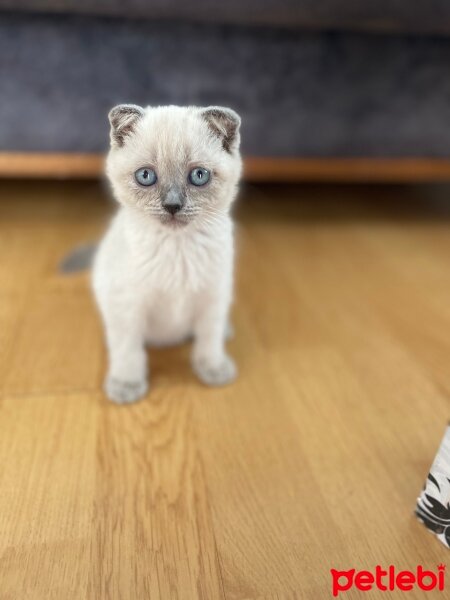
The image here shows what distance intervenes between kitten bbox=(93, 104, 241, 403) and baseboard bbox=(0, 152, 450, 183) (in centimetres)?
53

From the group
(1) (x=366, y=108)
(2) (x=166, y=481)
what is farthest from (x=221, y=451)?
(1) (x=366, y=108)

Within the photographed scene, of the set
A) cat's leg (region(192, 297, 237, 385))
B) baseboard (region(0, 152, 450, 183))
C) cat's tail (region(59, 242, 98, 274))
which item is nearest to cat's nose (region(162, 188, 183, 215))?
cat's leg (region(192, 297, 237, 385))

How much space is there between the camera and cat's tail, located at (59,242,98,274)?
1.31 meters

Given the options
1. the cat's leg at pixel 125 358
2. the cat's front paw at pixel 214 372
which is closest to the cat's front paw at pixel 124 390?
the cat's leg at pixel 125 358

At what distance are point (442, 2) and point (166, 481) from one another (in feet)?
4.17

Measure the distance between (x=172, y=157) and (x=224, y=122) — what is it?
94 mm

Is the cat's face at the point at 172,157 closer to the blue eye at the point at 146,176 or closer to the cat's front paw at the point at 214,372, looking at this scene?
the blue eye at the point at 146,176

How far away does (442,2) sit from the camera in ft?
4.12

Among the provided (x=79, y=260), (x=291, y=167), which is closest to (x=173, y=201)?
(x=79, y=260)

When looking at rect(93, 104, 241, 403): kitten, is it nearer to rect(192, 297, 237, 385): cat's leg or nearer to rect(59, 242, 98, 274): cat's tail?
rect(192, 297, 237, 385): cat's leg

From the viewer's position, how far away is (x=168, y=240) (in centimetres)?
83

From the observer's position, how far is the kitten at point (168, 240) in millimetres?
725

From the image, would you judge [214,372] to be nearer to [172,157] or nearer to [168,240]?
[168,240]

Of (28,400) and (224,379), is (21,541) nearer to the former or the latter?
(28,400)
